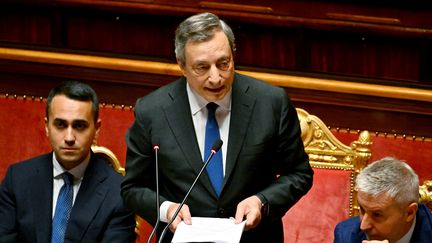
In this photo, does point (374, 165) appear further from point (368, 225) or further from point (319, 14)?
point (319, 14)

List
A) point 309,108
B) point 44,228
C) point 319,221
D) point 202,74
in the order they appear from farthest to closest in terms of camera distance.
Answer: point 309,108 → point 319,221 → point 44,228 → point 202,74

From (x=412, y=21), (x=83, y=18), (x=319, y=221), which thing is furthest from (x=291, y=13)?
(x=319, y=221)

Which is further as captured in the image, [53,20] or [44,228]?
[53,20]

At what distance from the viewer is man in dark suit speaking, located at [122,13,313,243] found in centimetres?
181

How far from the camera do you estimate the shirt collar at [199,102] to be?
1.87 m

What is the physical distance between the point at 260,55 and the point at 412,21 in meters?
0.57

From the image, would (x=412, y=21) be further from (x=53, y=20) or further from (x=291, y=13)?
(x=53, y=20)

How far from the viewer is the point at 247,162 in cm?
184

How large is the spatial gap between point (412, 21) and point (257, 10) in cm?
56

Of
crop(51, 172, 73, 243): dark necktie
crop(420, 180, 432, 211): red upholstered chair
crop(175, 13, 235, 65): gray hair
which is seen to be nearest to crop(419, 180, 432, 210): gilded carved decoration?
→ crop(420, 180, 432, 211): red upholstered chair

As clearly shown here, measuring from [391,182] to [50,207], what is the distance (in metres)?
0.70

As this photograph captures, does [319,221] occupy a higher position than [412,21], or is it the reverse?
[412,21]

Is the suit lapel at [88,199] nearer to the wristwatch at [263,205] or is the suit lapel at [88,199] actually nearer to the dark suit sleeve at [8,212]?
the dark suit sleeve at [8,212]

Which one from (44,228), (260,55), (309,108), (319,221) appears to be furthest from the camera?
(260,55)
